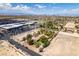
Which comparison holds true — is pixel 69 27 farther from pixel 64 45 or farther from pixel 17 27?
pixel 17 27

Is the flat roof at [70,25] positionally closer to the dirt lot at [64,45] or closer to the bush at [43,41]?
the dirt lot at [64,45]

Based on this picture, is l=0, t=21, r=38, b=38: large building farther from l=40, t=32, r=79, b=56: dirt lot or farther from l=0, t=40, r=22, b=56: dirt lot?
l=40, t=32, r=79, b=56: dirt lot

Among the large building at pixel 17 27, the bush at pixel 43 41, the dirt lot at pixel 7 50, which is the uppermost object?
the large building at pixel 17 27

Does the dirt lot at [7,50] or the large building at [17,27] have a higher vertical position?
the large building at [17,27]

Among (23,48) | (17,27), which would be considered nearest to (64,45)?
(23,48)

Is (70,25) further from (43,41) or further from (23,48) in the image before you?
(23,48)

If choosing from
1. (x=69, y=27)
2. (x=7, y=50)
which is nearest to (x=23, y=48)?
(x=7, y=50)

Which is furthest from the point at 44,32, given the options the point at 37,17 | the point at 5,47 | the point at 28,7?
the point at 5,47

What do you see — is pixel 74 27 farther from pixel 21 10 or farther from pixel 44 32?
pixel 21 10

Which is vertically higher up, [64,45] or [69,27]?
[69,27]

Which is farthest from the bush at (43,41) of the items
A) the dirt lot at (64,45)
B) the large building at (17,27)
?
the large building at (17,27)

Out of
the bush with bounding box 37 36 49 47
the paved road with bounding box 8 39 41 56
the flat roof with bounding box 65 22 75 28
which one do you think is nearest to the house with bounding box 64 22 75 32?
the flat roof with bounding box 65 22 75 28
